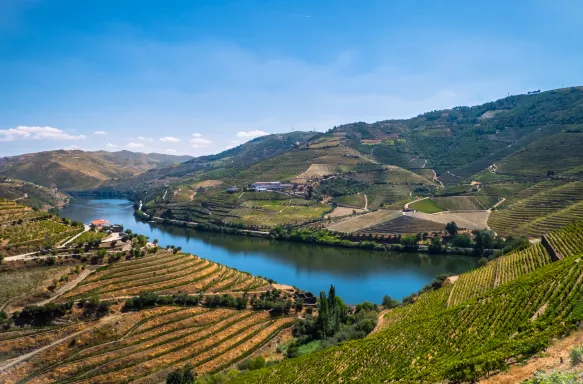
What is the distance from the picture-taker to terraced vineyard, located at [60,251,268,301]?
1606 inches

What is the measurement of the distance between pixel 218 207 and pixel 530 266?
97.0m

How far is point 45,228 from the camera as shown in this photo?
4994 centimetres

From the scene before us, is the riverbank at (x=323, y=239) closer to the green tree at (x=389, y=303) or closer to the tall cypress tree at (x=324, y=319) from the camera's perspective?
the green tree at (x=389, y=303)

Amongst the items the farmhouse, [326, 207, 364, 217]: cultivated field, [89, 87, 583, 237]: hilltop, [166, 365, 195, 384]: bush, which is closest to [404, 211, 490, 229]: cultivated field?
[89, 87, 583, 237]: hilltop

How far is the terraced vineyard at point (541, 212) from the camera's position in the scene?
220ft

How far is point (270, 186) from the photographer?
437 ft

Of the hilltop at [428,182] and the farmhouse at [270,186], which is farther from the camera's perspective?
the farmhouse at [270,186]

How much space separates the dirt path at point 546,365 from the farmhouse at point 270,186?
115 metres

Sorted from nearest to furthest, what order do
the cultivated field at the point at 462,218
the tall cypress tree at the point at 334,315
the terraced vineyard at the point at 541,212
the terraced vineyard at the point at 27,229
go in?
1. the tall cypress tree at the point at 334,315
2. the terraced vineyard at the point at 27,229
3. the terraced vineyard at the point at 541,212
4. the cultivated field at the point at 462,218

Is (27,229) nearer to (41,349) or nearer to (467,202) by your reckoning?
(41,349)

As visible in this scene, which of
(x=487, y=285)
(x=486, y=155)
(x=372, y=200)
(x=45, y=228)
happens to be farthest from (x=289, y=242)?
(x=486, y=155)

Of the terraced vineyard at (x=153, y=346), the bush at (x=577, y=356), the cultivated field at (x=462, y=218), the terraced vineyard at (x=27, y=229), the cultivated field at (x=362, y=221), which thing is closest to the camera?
the bush at (x=577, y=356)

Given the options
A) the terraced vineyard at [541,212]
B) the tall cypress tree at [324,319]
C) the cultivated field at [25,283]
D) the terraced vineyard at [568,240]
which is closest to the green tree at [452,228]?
the terraced vineyard at [541,212]

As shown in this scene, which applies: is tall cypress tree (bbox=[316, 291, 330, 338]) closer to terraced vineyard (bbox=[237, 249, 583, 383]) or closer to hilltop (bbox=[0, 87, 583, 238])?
terraced vineyard (bbox=[237, 249, 583, 383])
